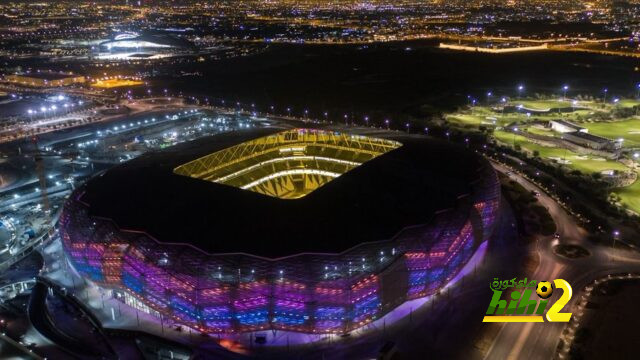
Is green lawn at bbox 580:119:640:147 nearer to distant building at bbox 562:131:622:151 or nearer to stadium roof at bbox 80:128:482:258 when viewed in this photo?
distant building at bbox 562:131:622:151

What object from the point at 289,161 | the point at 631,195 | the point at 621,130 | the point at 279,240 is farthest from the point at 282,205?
the point at 621,130

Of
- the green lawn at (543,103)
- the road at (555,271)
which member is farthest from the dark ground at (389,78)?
the road at (555,271)

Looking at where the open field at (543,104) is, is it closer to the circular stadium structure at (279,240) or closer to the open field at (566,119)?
the open field at (566,119)

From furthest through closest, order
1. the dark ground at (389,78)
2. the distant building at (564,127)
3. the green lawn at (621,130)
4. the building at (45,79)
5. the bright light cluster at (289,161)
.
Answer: the building at (45,79)
the dark ground at (389,78)
the distant building at (564,127)
the green lawn at (621,130)
the bright light cluster at (289,161)

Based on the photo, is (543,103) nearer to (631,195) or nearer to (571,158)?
(571,158)

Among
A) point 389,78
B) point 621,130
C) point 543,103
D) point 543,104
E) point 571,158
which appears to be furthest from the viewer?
point 389,78
